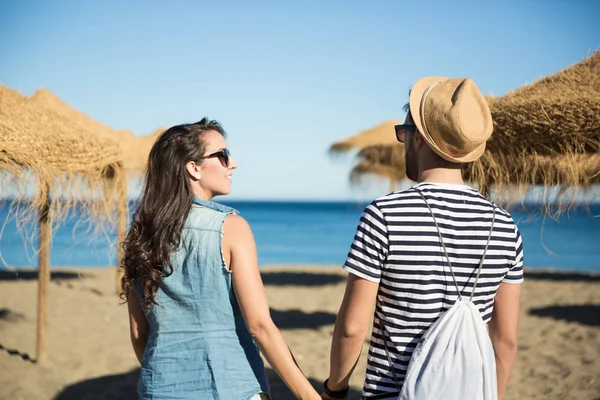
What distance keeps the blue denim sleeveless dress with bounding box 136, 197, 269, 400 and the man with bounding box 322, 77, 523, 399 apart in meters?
0.33

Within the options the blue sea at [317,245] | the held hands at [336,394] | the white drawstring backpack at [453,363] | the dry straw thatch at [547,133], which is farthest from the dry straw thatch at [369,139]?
the white drawstring backpack at [453,363]

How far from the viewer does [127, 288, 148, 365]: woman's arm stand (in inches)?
80.0

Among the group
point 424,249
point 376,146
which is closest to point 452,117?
point 424,249

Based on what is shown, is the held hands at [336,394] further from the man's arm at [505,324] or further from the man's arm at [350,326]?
the man's arm at [505,324]

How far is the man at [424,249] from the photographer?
162 centimetres

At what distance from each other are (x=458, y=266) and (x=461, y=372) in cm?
30

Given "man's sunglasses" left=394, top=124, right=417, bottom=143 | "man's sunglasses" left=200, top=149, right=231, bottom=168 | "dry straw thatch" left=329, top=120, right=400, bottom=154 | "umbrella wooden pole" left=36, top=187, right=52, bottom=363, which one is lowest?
"umbrella wooden pole" left=36, top=187, right=52, bottom=363

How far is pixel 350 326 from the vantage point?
168cm

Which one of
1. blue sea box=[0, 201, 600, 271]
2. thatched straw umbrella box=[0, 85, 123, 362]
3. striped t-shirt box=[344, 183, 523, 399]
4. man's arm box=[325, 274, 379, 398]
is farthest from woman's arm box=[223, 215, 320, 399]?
blue sea box=[0, 201, 600, 271]

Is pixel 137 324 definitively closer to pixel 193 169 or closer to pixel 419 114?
pixel 193 169

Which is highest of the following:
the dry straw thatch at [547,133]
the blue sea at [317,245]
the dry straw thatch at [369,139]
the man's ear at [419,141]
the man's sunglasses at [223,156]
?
the dry straw thatch at [369,139]

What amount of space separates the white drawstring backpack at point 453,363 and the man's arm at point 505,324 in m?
0.28

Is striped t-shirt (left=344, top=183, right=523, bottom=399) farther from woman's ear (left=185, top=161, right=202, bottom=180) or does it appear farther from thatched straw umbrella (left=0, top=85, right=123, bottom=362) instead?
thatched straw umbrella (left=0, top=85, right=123, bottom=362)

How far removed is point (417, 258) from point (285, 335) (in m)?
5.59
